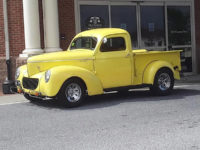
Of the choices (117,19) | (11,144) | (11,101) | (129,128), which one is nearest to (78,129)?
(129,128)

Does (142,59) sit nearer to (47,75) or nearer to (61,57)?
(61,57)

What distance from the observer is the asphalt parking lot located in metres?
5.78

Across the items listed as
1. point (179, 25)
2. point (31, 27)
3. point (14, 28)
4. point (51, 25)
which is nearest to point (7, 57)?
point (14, 28)

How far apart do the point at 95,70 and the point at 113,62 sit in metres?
0.55

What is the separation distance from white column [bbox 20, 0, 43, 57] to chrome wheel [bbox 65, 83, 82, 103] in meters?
4.17

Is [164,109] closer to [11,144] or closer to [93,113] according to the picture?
[93,113]

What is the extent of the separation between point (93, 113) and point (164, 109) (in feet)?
5.02

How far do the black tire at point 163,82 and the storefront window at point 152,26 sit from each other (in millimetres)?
5368

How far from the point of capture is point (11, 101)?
10.4 metres

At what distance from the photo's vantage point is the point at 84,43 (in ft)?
33.1

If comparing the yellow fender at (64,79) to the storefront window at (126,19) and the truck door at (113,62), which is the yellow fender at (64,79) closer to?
the truck door at (113,62)

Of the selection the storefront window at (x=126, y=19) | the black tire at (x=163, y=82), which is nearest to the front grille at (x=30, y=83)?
the black tire at (x=163, y=82)

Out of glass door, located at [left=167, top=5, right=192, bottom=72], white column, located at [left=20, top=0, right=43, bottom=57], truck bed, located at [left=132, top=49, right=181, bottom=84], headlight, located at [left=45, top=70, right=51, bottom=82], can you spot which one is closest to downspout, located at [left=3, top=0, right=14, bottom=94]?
white column, located at [left=20, top=0, right=43, bottom=57]

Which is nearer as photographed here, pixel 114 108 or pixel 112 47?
pixel 114 108
